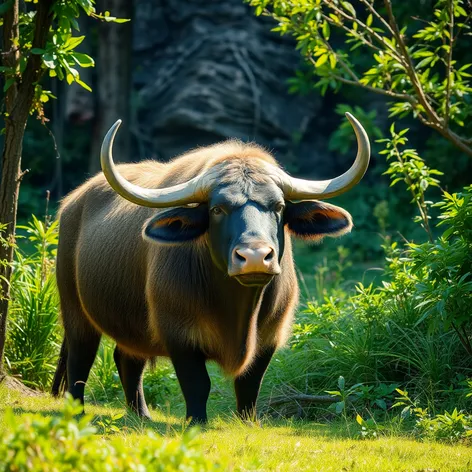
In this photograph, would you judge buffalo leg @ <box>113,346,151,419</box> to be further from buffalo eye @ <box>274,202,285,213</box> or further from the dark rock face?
the dark rock face

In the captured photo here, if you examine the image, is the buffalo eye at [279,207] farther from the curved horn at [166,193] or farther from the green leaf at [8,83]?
the green leaf at [8,83]

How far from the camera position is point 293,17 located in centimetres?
853

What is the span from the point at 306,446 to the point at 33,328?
11.4 ft

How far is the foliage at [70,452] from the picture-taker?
289 centimetres

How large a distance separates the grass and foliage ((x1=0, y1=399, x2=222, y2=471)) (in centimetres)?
132

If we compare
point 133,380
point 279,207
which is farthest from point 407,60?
point 133,380

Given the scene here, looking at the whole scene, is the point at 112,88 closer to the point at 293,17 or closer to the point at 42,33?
the point at 293,17

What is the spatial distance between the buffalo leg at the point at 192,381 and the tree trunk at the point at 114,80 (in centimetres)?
1114

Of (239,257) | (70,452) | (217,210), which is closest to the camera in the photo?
(70,452)

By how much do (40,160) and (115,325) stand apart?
1204 centimetres

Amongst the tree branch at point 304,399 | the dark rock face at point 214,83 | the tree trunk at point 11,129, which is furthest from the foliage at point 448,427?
the dark rock face at point 214,83

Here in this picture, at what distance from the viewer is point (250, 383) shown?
6598 millimetres

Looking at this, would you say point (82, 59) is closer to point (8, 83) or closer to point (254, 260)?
point (8, 83)

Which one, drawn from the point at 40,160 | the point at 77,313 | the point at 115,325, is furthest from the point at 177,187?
the point at 40,160
